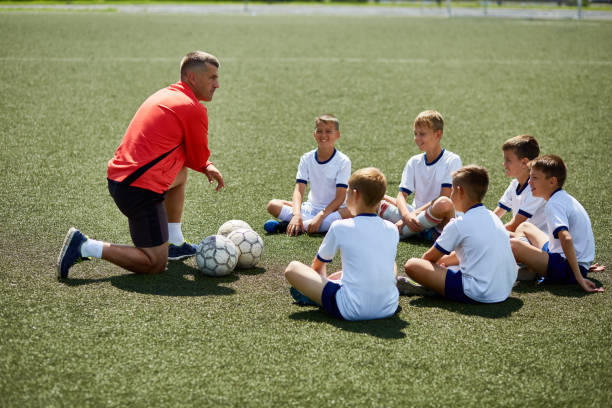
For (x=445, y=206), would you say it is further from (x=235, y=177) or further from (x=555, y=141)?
(x=555, y=141)

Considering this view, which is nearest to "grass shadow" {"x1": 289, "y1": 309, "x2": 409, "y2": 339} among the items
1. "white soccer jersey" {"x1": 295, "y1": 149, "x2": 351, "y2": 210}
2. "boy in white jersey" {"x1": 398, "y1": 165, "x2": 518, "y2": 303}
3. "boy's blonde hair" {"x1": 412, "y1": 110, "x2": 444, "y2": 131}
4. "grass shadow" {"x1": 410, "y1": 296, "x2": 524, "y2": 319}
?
"grass shadow" {"x1": 410, "y1": 296, "x2": 524, "y2": 319}

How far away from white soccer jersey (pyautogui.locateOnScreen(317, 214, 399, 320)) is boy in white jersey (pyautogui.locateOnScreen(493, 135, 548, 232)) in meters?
1.79

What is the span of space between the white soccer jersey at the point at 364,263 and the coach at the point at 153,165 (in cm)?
156

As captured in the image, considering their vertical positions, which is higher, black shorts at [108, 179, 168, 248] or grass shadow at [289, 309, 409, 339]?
black shorts at [108, 179, 168, 248]

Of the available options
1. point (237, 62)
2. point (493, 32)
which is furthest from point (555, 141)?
point (493, 32)

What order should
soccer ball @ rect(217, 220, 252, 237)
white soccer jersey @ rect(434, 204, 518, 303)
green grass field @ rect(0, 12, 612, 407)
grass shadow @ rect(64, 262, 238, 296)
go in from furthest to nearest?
soccer ball @ rect(217, 220, 252, 237) → grass shadow @ rect(64, 262, 238, 296) → white soccer jersey @ rect(434, 204, 518, 303) → green grass field @ rect(0, 12, 612, 407)

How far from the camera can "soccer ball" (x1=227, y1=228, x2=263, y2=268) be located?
18.0ft

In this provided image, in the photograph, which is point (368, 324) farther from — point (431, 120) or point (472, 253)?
point (431, 120)

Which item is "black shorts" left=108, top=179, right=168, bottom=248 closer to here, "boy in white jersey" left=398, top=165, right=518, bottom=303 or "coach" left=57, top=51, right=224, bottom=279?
"coach" left=57, top=51, right=224, bottom=279

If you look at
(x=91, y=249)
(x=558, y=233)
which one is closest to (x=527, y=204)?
(x=558, y=233)

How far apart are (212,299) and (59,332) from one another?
3.71ft

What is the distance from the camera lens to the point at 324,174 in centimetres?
657

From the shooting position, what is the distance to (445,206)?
Answer: 6086mm

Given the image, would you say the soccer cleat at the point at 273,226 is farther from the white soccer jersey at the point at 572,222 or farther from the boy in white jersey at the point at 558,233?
the white soccer jersey at the point at 572,222
